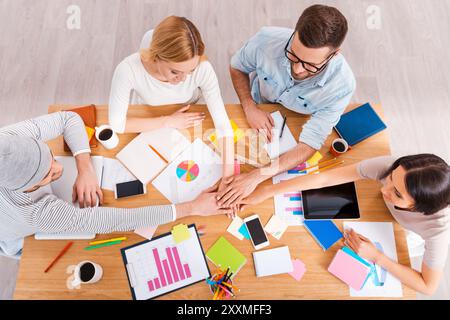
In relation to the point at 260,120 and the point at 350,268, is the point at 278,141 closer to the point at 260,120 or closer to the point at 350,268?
the point at 260,120

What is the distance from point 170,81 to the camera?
158 centimetres

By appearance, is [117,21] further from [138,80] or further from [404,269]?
[404,269]

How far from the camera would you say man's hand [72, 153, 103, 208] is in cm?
146

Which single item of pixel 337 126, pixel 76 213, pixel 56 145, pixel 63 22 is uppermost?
pixel 63 22

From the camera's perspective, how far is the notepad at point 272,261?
1.42 metres

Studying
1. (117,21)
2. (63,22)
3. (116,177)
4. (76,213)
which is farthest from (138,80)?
(63,22)

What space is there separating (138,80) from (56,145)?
500mm

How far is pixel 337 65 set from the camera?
4.99 ft

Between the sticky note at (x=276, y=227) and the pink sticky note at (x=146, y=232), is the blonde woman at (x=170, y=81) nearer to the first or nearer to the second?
the sticky note at (x=276, y=227)

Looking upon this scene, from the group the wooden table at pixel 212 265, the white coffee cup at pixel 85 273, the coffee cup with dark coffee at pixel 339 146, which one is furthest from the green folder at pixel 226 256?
the coffee cup with dark coffee at pixel 339 146

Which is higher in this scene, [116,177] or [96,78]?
[96,78]

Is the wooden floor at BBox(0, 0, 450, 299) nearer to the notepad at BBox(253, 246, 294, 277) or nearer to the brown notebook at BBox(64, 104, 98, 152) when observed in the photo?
the brown notebook at BBox(64, 104, 98, 152)

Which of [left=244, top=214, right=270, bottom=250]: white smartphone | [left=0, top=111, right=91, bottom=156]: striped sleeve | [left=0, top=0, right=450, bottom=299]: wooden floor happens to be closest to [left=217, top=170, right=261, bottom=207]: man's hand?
[left=244, top=214, right=270, bottom=250]: white smartphone

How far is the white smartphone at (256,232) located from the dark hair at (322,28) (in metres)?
0.77
